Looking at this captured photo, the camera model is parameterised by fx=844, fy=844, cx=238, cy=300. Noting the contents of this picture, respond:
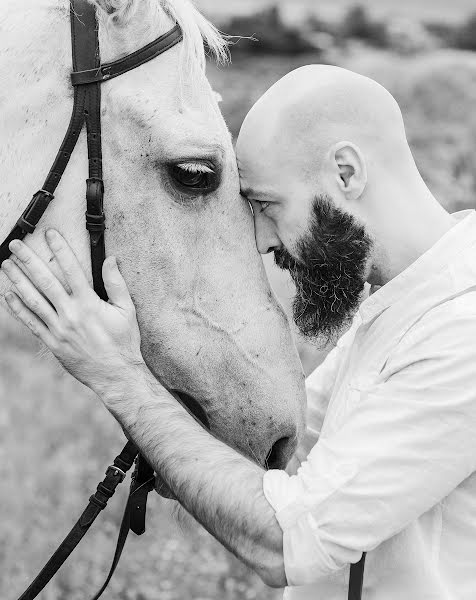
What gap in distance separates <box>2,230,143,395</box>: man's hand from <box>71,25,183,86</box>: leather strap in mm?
415

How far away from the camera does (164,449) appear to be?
2002mm

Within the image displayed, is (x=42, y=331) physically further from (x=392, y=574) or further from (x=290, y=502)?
(x=392, y=574)

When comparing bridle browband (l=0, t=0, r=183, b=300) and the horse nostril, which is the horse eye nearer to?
bridle browband (l=0, t=0, r=183, b=300)

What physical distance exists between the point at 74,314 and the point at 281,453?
2.52 ft

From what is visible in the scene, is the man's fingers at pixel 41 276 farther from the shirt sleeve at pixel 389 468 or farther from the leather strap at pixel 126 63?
the shirt sleeve at pixel 389 468

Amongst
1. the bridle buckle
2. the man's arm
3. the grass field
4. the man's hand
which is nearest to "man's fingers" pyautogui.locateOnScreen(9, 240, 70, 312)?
the man's hand

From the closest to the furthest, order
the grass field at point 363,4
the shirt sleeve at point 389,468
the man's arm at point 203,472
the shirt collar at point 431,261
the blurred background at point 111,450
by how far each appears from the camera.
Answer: the shirt sleeve at point 389,468, the man's arm at point 203,472, the shirt collar at point 431,261, the blurred background at point 111,450, the grass field at point 363,4

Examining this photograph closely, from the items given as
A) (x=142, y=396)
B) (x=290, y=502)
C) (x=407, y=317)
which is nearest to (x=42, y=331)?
(x=142, y=396)

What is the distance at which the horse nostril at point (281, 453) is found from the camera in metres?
2.44

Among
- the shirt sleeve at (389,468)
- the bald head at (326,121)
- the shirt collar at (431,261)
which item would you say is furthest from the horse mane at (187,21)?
the shirt sleeve at (389,468)

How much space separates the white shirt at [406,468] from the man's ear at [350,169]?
240 mm

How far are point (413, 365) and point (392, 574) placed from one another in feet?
1.59

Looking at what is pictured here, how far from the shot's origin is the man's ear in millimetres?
2088

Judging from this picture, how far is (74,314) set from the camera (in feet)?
6.94
